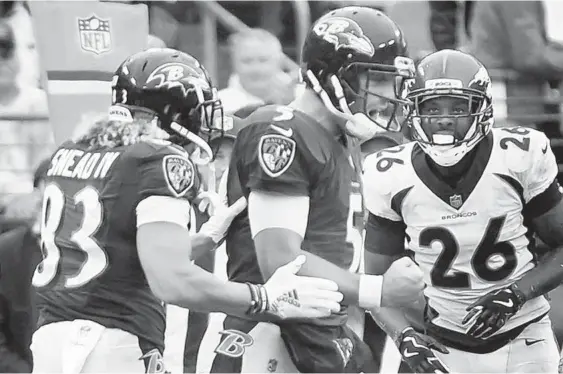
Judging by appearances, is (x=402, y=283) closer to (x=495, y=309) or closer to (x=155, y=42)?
(x=495, y=309)

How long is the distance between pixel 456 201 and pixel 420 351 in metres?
0.58

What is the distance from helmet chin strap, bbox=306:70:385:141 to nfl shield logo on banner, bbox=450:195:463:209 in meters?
0.52

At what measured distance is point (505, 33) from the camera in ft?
25.2

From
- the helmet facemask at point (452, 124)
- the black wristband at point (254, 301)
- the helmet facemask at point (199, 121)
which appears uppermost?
the helmet facemask at point (199, 121)

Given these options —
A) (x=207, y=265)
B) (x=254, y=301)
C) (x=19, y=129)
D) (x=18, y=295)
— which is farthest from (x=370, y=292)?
(x=19, y=129)

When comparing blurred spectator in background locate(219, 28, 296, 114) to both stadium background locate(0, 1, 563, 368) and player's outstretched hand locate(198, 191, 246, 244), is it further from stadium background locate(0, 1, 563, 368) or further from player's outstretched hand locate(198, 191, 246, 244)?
player's outstretched hand locate(198, 191, 246, 244)

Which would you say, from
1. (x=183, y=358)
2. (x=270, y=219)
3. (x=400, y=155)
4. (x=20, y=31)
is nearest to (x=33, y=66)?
(x=20, y=31)

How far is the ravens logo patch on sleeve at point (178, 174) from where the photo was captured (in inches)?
160

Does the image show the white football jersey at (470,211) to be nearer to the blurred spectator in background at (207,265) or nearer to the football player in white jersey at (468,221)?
the football player in white jersey at (468,221)

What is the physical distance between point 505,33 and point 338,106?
3.43 meters

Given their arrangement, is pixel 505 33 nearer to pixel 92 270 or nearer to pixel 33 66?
pixel 33 66

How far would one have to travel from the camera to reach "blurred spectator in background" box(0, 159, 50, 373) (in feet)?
21.1

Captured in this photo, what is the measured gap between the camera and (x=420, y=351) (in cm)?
473

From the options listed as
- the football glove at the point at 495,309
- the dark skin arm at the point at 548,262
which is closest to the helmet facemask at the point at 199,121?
the football glove at the point at 495,309
